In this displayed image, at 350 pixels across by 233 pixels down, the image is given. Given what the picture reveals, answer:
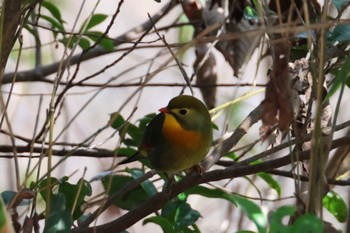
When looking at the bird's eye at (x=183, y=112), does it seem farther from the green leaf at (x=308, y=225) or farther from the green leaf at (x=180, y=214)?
the green leaf at (x=308, y=225)

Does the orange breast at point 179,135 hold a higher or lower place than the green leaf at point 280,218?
higher

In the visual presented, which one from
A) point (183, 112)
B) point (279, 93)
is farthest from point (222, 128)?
point (183, 112)

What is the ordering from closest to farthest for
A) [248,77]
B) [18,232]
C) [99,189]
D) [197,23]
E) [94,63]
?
[18,232] < [197,23] < [99,189] < [248,77] < [94,63]

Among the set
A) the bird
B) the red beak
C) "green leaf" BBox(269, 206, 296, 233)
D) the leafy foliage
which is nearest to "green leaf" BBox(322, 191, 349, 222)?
the leafy foliage

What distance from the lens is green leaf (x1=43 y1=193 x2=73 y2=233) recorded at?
44.0 inches

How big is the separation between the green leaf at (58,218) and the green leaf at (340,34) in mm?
538

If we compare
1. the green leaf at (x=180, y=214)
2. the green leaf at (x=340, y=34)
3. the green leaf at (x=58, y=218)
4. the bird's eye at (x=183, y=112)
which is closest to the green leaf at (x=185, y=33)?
the bird's eye at (x=183, y=112)

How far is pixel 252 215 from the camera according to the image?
88 cm

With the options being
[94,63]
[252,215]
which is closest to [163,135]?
[252,215]

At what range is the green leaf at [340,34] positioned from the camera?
131 cm

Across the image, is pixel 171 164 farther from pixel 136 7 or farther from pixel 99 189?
pixel 136 7

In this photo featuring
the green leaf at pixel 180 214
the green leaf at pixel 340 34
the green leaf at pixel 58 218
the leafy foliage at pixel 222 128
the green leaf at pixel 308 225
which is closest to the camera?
the green leaf at pixel 308 225

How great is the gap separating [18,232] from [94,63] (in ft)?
7.76

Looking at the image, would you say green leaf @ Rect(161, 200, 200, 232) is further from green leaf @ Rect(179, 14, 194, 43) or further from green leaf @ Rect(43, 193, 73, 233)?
green leaf @ Rect(179, 14, 194, 43)
